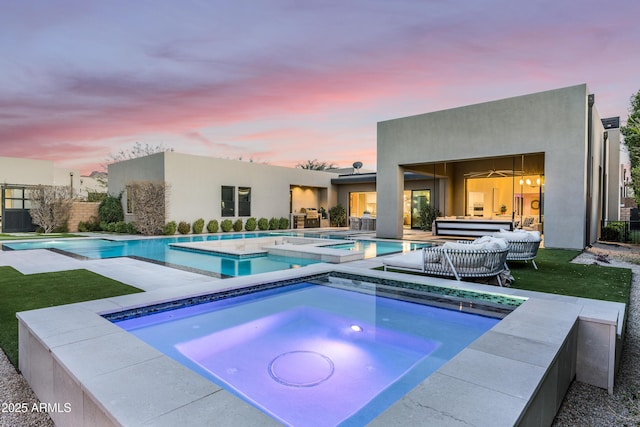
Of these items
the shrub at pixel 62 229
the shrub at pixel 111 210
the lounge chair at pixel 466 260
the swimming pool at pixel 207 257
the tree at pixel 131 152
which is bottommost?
the swimming pool at pixel 207 257

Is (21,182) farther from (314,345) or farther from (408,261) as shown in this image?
(314,345)

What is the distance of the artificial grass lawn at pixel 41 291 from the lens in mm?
4051

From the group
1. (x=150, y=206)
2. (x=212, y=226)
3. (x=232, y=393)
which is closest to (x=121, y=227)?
(x=150, y=206)

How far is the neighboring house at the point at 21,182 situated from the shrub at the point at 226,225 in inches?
394

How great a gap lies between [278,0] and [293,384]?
9.40 metres

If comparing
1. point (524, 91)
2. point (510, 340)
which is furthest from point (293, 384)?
point (524, 91)

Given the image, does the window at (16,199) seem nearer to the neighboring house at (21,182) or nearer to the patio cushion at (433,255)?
the neighboring house at (21,182)

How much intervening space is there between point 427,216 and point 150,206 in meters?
13.4

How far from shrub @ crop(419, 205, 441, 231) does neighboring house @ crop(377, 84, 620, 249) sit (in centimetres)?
197

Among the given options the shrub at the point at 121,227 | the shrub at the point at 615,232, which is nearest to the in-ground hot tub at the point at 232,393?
the shrub at the point at 615,232

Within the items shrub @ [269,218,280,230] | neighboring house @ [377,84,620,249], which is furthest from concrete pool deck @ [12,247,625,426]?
shrub @ [269,218,280,230]

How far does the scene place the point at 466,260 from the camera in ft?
18.1

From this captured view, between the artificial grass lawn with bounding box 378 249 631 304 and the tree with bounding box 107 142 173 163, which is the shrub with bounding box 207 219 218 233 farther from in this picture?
the tree with bounding box 107 142 173 163

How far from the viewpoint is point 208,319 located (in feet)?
14.0
